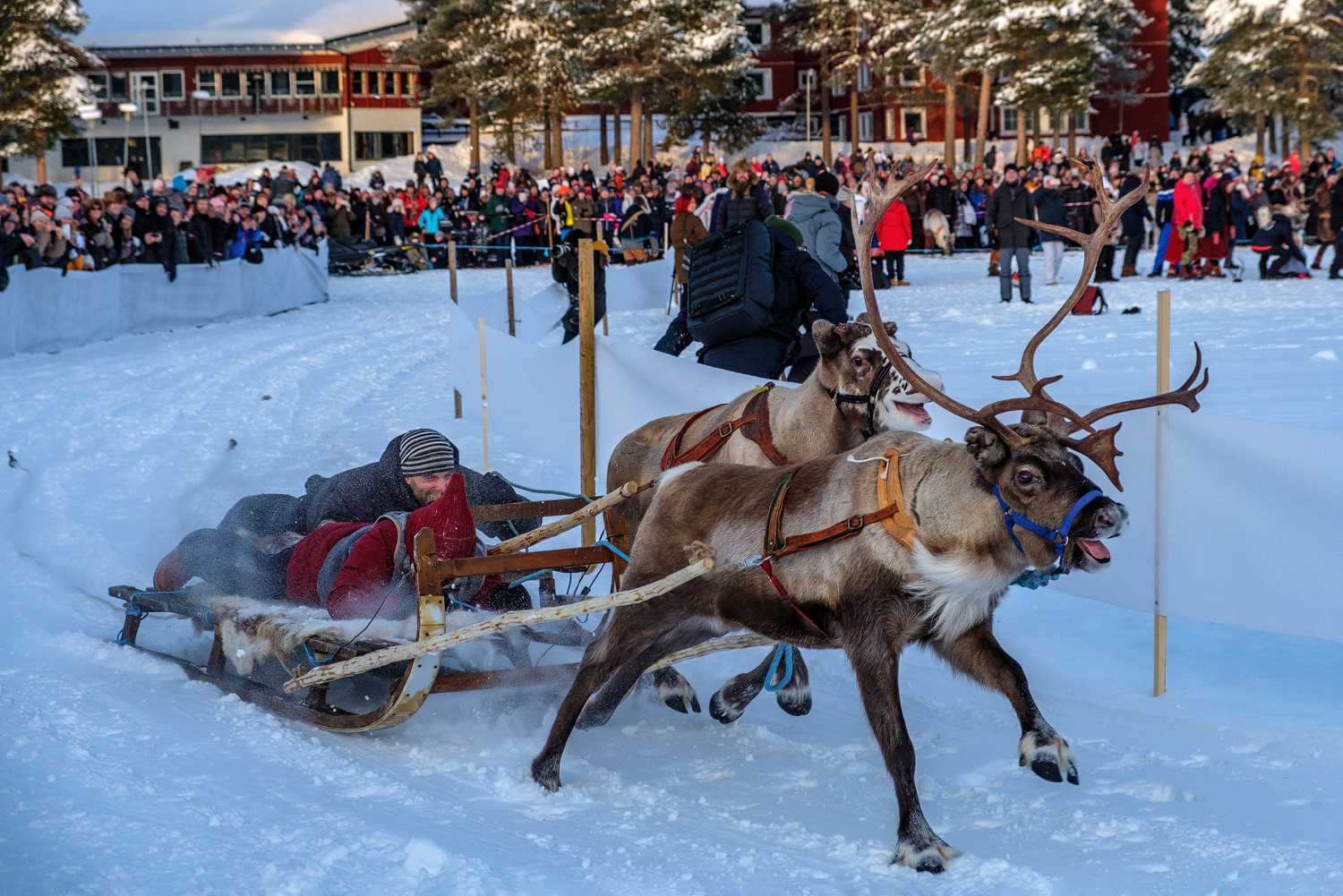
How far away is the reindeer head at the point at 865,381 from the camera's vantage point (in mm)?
4598

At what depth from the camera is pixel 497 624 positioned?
3893mm

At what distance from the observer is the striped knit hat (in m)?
5.04

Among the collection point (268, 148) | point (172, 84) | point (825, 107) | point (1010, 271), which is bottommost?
point (1010, 271)

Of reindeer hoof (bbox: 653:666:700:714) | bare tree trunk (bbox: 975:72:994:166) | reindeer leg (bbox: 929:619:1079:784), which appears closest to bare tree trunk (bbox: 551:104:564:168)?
bare tree trunk (bbox: 975:72:994:166)

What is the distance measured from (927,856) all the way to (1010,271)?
13760 mm

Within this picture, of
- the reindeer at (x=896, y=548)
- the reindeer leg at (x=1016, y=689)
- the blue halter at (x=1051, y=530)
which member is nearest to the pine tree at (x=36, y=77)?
the reindeer at (x=896, y=548)

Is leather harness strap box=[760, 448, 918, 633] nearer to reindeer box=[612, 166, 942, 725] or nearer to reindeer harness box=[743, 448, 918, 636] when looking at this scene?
reindeer harness box=[743, 448, 918, 636]

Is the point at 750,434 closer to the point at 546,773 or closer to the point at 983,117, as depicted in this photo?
the point at 546,773

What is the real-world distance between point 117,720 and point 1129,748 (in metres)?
3.36

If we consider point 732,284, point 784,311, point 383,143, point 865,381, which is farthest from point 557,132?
point 865,381

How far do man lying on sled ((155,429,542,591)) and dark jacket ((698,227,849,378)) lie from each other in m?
1.43

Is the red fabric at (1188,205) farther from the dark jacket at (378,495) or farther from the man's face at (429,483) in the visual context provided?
the man's face at (429,483)

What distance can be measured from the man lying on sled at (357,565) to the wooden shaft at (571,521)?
0.14 metres

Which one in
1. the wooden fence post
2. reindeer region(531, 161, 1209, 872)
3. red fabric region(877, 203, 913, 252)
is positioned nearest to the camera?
reindeer region(531, 161, 1209, 872)
